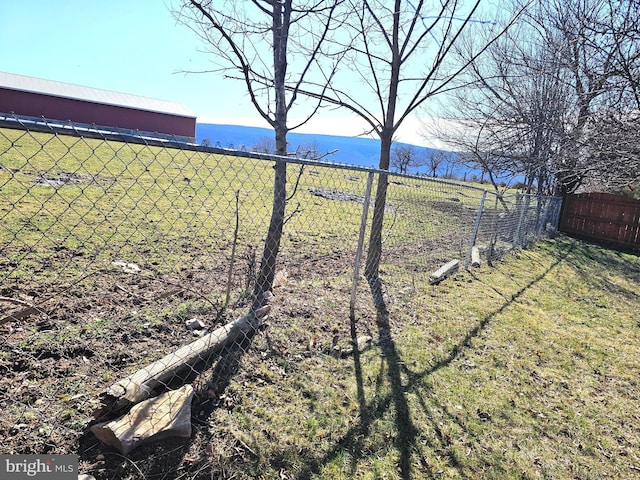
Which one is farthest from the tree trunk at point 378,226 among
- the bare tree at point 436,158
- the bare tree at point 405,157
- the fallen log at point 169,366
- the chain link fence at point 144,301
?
the bare tree at point 405,157

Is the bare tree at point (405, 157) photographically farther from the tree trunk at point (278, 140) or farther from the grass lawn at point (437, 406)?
the tree trunk at point (278, 140)

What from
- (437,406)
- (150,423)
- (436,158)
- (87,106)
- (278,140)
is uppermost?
(87,106)

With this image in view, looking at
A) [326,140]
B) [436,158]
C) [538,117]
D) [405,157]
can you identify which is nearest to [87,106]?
[326,140]

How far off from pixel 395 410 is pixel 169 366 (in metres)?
1.53

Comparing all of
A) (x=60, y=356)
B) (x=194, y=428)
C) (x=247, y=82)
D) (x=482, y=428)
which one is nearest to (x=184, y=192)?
(x=247, y=82)

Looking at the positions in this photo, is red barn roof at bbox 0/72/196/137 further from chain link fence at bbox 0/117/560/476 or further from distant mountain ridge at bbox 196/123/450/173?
chain link fence at bbox 0/117/560/476

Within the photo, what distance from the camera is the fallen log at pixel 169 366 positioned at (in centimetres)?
194

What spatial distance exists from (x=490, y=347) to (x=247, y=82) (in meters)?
3.47

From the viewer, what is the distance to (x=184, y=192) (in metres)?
8.32

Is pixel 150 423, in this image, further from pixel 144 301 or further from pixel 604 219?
pixel 604 219

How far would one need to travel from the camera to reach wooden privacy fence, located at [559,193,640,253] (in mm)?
11898

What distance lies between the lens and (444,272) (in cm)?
543

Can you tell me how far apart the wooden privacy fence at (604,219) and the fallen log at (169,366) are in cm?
1417

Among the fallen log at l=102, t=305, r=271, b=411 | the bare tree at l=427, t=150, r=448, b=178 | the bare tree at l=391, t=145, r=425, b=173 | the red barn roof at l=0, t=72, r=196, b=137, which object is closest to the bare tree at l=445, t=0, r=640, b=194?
the bare tree at l=427, t=150, r=448, b=178
